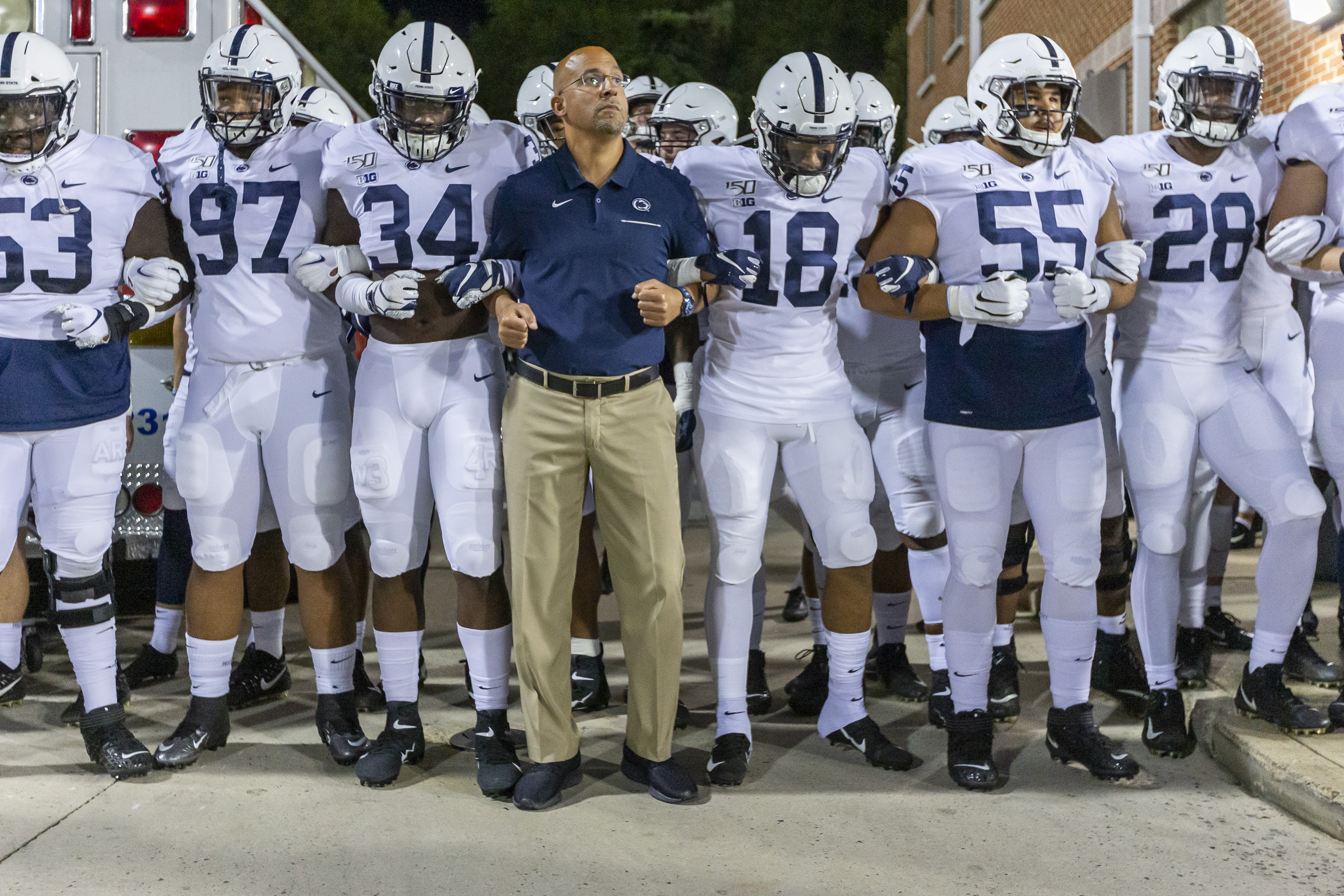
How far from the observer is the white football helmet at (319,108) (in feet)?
17.9

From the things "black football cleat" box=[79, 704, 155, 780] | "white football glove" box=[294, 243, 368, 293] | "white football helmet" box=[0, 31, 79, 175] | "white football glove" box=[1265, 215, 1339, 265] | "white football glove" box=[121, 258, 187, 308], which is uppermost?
"white football helmet" box=[0, 31, 79, 175]

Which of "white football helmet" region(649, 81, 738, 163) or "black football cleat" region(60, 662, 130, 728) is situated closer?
"black football cleat" region(60, 662, 130, 728)

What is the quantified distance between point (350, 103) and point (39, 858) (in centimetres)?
520

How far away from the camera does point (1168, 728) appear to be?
4.33 meters

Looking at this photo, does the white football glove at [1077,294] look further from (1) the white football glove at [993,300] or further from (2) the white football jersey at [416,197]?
(2) the white football jersey at [416,197]

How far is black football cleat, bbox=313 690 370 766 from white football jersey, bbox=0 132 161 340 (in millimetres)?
1429

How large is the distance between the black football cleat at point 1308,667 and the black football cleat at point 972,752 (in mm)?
1399

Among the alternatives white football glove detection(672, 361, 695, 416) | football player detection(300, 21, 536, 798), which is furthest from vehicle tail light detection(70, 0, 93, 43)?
white football glove detection(672, 361, 695, 416)

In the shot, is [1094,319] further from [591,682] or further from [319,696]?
[319,696]

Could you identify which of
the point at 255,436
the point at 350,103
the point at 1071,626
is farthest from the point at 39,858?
the point at 350,103

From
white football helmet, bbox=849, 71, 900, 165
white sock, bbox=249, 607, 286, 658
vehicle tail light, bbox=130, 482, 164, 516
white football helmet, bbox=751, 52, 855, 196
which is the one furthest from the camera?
vehicle tail light, bbox=130, 482, 164, 516

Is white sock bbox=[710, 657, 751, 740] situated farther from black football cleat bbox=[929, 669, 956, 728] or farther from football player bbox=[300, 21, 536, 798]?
black football cleat bbox=[929, 669, 956, 728]

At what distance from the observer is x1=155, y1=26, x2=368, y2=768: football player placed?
4172 mm

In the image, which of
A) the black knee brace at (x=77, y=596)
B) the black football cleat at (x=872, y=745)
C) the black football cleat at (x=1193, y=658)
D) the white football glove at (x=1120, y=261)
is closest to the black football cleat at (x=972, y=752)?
the black football cleat at (x=872, y=745)
